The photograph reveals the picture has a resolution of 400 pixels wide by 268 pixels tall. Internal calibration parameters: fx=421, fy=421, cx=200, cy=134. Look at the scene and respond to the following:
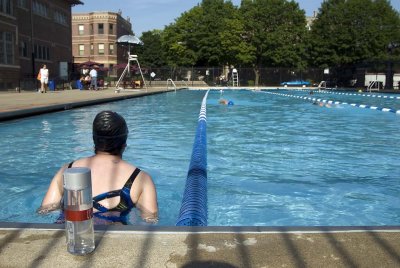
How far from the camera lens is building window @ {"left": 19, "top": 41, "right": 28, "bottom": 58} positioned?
31.7 metres

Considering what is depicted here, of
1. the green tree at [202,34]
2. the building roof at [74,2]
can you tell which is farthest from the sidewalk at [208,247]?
the green tree at [202,34]

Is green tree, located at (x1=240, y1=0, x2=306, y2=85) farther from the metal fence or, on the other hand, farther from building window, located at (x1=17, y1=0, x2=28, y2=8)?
building window, located at (x1=17, y1=0, x2=28, y2=8)

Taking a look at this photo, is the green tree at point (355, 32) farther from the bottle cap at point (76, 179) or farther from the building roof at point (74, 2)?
the bottle cap at point (76, 179)

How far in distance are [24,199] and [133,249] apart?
4.16 m

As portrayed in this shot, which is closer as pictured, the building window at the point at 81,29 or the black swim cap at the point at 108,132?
the black swim cap at the point at 108,132

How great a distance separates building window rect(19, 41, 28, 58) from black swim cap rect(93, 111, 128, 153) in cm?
3162

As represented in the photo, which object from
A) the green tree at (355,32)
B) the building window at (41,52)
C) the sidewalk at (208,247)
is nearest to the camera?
the sidewalk at (208,247)

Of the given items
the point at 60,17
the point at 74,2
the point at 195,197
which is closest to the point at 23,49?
the point at 60,17

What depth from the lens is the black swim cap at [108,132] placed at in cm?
299

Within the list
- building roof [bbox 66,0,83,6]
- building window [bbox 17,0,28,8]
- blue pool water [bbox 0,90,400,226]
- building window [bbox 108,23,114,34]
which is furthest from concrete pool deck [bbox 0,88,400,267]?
building window [bbox 108,23,114,34]

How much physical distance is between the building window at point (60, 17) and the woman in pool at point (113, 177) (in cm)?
4024

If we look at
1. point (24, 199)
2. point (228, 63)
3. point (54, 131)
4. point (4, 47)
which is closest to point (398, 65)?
point (228, 63)

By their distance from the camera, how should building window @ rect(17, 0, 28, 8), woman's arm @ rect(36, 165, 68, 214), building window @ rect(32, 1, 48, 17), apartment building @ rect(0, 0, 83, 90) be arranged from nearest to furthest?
woman's arm @ rect(36, 165, 68, 214), apartment building @ rect(0, 0, 83, 90), building window @ rect(17, 0, 28, 8), building window @ rect(32, 1, 48, 17)

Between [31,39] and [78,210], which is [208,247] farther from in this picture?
[31,39]
